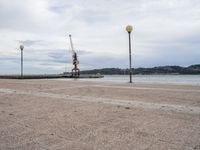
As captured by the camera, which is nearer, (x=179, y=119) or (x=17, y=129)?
(x=17, y=129)

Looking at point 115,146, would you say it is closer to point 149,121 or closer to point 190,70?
point 149,121

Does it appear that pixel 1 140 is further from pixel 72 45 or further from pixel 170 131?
pixel 72 45

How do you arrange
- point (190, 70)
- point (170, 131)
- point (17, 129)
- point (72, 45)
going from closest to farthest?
point (170, 131), point (17, 129), point (72, 45), point (190, 70)

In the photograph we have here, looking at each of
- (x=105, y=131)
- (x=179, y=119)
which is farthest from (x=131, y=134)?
(x=179, y=119)

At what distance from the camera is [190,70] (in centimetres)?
10312

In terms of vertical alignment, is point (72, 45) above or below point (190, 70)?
above

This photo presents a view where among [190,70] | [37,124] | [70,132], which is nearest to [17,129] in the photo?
[37,124]

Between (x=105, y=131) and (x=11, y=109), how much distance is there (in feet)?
11.5

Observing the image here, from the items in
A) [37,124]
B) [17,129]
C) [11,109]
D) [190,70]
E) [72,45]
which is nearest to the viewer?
[17,129]

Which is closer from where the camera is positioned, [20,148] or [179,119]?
[20,148]

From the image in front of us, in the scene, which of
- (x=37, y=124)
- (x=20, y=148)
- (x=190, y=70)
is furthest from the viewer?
(x=190, y=70)

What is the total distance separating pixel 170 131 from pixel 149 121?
827 mm

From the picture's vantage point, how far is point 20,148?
4.02 meters

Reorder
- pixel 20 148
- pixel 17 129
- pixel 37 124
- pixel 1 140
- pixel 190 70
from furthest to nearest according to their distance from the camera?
pixel 190 70 < pixel 37 124 < pixel 17 129 < pixel 1 140 < pixel 20 148
